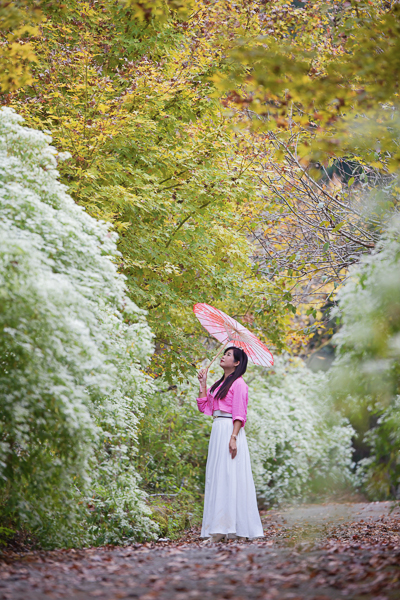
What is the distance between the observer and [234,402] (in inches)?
245

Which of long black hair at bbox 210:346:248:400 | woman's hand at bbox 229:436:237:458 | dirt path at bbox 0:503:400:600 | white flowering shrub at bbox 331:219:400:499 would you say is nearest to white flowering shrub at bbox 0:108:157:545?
dirt path at bbox 0:503:400:600

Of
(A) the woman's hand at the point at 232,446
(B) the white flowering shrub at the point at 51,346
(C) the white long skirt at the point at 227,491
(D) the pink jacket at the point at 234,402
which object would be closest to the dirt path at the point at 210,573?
(B) the white flowering shrub at the point at 51,346

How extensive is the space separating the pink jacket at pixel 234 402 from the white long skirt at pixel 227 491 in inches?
5.9

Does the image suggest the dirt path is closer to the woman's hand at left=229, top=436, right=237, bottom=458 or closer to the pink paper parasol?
the woman's hand at left=229, top=436, right=237, bottom=458

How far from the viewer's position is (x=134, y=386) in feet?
20.1

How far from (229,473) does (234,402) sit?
2.32 ft

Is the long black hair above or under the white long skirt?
above

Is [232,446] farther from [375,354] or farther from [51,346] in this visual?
[51,346]

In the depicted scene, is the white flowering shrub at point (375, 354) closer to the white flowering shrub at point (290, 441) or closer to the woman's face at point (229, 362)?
the woman's face at point (229, 362)

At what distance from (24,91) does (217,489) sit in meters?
5.62

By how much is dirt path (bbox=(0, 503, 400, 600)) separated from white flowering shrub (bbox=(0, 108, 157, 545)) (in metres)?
0.57

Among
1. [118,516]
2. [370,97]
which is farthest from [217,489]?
[370,97]

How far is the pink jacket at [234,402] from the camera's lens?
618 cm

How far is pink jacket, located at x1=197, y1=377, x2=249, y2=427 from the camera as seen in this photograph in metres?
6.18
